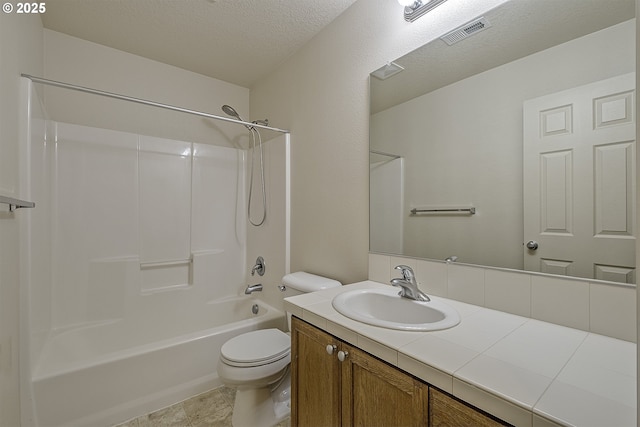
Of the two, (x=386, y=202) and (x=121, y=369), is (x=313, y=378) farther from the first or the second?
(x=121, y=369)

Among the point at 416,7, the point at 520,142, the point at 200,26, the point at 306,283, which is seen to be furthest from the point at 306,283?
the point at 200,26

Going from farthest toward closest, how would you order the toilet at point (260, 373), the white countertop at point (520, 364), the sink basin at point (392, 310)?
the toilet at point (260, 373), the sink basin at point (392, 310), the white countertop at point (520, 364)

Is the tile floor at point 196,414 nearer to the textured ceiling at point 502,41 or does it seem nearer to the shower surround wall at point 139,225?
the shower surround wall at point 139,225

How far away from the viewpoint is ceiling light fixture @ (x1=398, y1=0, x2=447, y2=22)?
1198 millimetres

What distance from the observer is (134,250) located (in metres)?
2.12

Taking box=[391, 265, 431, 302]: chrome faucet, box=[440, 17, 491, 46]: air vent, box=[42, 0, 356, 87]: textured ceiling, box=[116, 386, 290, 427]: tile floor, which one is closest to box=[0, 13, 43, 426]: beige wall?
box=[42, 0, 356, 87]: textured ceiling

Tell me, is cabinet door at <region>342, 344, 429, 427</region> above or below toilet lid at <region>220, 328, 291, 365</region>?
above

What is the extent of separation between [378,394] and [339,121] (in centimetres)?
143

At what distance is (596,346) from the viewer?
74 cm

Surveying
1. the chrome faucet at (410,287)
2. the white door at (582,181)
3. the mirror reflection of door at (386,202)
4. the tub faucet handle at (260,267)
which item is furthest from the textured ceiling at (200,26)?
the tub faucet handle at (260,267)

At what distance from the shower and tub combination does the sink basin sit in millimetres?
1027

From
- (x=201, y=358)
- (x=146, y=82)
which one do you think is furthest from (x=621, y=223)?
(x=146, y=82)

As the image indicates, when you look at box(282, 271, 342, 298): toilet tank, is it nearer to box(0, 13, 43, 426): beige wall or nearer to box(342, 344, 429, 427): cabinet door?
box(342, 344, 429, 427): cabinet door

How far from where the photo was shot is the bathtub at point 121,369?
1.38 metres
